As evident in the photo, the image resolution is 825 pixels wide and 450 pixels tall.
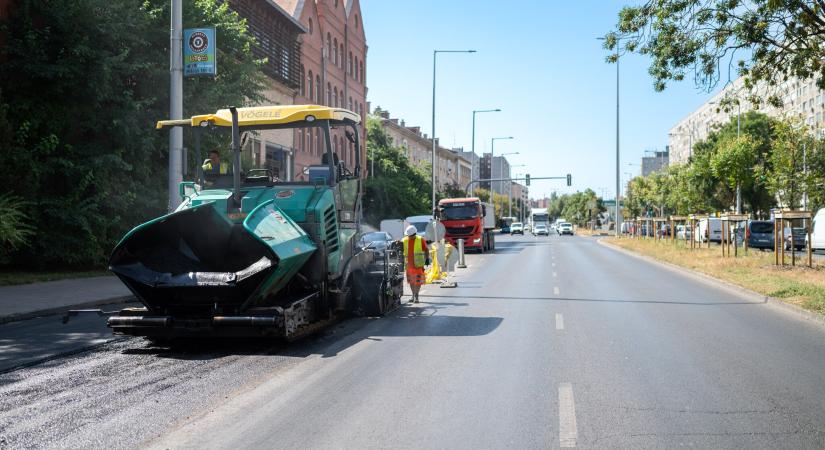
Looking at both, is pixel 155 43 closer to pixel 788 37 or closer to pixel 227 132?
pixel 227 132

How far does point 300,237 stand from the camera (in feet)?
31.0

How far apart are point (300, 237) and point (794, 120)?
35832 mm

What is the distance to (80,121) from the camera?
65.6 ft

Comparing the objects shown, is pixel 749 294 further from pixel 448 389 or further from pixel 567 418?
pixel 567 418

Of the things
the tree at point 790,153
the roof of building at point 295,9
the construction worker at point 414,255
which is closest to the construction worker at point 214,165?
the construction worker at point 414,255

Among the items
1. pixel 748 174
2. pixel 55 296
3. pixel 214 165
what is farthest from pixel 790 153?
pixel 55 296

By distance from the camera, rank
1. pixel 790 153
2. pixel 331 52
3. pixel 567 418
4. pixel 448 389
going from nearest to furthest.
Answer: pixel 567 418
pixel 448 389
pixel 790 153
pixel 331 52

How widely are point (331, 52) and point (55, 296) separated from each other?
132ft

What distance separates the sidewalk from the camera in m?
12.5

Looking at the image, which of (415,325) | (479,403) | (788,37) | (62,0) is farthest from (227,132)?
(62,0)

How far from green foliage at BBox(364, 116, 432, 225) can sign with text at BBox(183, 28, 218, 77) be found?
25221mm

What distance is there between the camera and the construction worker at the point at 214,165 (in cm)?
1115

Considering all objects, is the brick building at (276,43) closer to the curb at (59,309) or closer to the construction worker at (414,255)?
→ the curb at (59,309)

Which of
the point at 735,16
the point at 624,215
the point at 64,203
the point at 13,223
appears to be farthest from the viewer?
the point at 624,215
